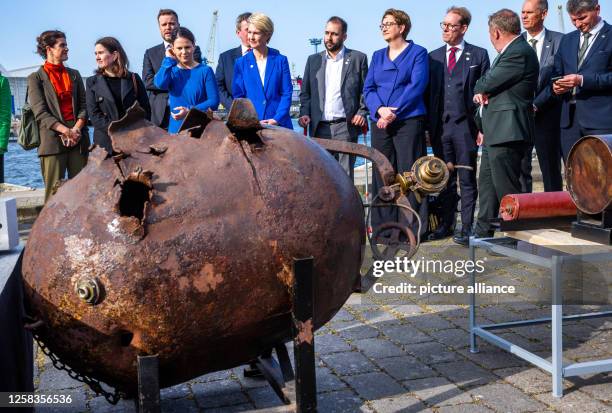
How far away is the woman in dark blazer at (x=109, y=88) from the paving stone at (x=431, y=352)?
153 inches

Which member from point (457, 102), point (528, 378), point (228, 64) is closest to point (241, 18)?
point (228, 64)

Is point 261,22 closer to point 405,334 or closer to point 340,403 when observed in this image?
point 405,334

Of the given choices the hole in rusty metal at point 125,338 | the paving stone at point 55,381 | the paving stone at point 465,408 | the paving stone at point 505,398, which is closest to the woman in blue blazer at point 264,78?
the paving stone at point 55,381

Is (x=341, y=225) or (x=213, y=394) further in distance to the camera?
(x=213, y=394)

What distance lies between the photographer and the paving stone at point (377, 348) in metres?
4.65

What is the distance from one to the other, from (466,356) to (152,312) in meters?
2.39

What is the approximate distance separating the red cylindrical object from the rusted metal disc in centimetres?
12

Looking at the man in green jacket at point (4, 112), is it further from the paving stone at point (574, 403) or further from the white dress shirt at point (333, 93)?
the paving stone at point (574, 403)

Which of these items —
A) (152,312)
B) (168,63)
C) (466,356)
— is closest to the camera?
(152,312)

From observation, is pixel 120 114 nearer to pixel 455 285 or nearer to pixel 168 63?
pixel 168 63

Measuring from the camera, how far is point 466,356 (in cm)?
461

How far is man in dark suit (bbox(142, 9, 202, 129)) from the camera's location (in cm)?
730

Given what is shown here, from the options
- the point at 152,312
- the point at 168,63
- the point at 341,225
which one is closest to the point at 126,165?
the point at 152,312

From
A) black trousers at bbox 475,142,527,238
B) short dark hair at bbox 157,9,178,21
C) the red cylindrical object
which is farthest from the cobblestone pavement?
short dark hair at bbox 157,9,178,21
